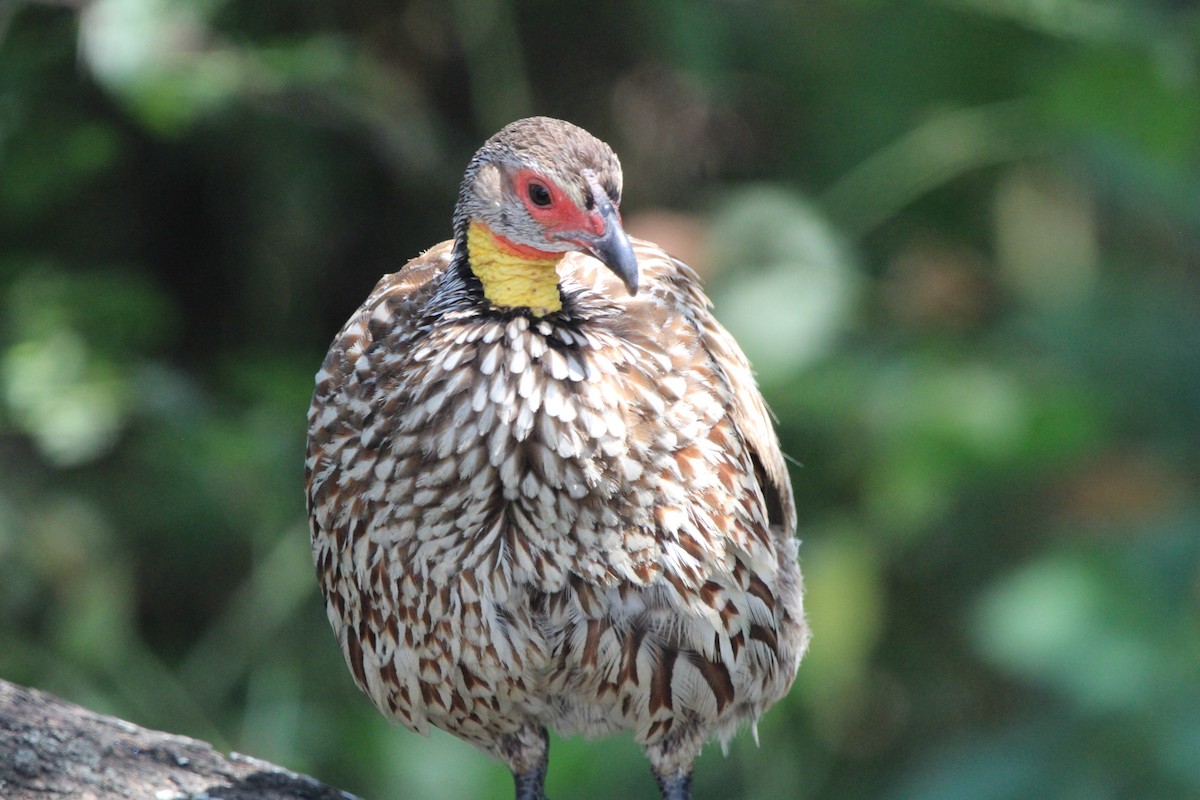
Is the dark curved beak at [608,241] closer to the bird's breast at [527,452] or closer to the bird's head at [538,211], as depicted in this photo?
the bird's head at [538,211]

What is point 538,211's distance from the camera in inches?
125

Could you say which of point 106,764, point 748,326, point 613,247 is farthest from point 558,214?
point 748,326

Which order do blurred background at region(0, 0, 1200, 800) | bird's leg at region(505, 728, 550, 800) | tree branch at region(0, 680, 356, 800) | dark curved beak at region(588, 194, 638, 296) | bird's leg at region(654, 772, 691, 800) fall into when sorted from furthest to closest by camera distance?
blurred background at region(0, 0, 1200, 800) → bird's leg at region(654, 772, 691, 800) → bird's leg at region(505, 728, 550, 800) → tree branch at region(0, 680, 356, 800) → dark curved beak at region(588, 194, 638, 296)

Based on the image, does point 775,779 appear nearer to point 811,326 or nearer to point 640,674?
point 811,326

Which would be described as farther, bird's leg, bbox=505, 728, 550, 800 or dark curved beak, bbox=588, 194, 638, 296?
bird's leg, bbox=505, 728, 550, 800

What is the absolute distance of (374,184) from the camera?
22.2 feet

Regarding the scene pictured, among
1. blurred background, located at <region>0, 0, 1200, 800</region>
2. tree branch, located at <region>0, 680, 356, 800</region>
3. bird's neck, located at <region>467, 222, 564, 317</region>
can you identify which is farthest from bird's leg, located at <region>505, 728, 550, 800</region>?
blurred background, located at <region>0, 0, 1200, 800</region>

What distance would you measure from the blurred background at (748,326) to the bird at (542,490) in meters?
2.24

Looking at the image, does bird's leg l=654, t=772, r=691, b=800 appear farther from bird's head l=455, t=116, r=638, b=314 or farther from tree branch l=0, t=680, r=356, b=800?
bird's head l=455, t=116, r=638, b=314

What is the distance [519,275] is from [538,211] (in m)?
0.15

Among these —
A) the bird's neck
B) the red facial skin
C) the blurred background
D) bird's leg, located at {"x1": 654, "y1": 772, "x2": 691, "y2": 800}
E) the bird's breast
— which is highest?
the blurred background

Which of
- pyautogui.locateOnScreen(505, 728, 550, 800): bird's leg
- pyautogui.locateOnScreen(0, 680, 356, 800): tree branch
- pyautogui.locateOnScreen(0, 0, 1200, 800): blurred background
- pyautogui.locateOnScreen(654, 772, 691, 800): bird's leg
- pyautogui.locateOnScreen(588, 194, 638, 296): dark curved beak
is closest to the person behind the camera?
pyautogui.locateOnScreen(588, 194, 638, 296): dark curved beak

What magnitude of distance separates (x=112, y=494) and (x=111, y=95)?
1634 millimetres

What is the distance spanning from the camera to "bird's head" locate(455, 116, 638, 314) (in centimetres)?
314
